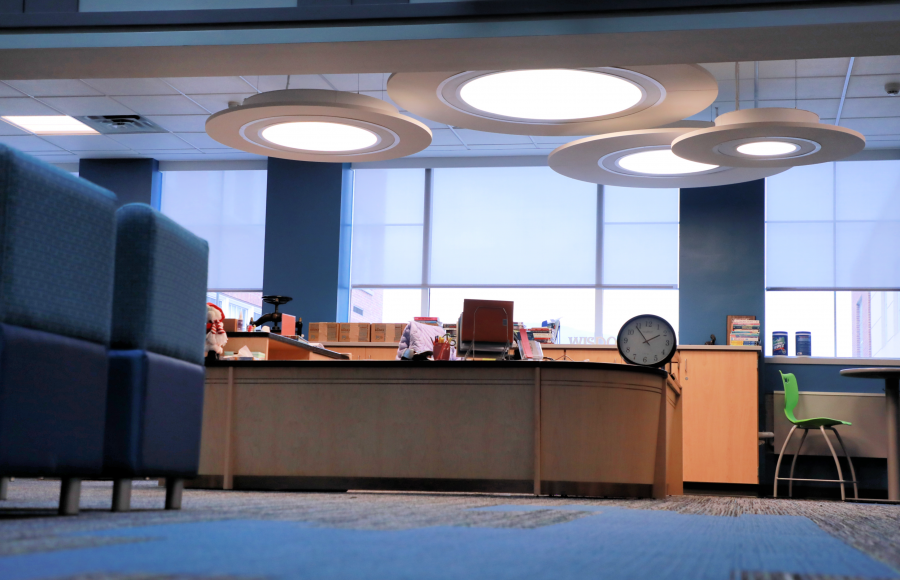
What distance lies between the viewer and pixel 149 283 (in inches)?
106

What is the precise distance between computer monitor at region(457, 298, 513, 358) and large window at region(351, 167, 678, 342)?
4065 millimetres

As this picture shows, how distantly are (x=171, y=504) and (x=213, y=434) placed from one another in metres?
2.88

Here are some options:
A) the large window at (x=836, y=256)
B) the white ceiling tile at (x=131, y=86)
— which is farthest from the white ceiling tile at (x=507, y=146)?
the white ceiling tile at (x=131, y=86)

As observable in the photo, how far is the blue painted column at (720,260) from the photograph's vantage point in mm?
10047

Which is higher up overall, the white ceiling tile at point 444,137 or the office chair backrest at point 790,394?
the white ceiling tile at point 444,137

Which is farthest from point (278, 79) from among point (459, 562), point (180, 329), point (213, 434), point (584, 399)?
point (459, 562)

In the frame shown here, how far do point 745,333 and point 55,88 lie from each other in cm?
782

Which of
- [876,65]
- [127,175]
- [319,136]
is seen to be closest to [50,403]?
[319,136]

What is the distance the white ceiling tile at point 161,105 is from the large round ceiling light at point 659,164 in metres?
4.65

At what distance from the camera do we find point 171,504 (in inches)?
109

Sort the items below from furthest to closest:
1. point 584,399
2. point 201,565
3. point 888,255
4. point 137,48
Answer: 1. point 888,255
2. point 137,48
3. point 584,399
4. point 201,565

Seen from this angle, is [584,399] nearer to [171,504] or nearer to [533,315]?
[171,504]

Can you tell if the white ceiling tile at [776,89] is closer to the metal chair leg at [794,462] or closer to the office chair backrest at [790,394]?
the office chair backrest at [790,394]

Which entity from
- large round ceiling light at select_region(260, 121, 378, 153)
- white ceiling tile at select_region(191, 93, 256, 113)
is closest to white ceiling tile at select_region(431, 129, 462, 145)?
large round ceiling light at select_region(260, 121, 378, 153)
